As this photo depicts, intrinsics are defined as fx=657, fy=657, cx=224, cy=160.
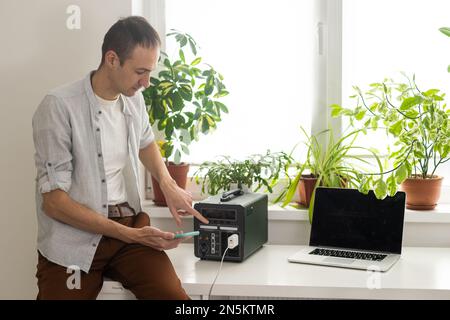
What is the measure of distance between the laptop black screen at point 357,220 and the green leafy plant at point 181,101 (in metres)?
0.54

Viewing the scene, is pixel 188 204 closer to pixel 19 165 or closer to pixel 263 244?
pixel 263 244

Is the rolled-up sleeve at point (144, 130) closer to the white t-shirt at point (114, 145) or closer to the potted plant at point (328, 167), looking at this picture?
the white t-shirt at point (114, 145)

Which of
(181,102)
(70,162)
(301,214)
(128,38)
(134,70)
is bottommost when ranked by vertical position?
(301,214)

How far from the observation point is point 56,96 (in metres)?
2.17

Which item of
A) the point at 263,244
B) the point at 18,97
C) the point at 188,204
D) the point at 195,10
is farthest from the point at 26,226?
the point at 195,10

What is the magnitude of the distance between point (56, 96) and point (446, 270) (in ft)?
4.81

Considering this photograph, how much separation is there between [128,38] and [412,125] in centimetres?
115

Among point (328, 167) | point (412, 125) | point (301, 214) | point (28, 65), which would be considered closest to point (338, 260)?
point (301, 214)

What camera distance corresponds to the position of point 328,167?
2.72 meters

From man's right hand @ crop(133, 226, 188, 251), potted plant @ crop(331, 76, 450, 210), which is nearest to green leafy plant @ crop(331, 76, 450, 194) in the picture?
potted plant @ crop(331, 76, 450, 210)

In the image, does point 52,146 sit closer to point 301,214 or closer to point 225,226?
point 225,226

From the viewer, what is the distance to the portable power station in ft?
7.73

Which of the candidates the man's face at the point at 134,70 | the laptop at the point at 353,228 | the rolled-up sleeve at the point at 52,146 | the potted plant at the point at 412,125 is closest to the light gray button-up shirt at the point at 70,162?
the rolled-up sleeve at the point at 52,146

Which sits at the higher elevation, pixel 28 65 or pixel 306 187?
pixel 28 65
